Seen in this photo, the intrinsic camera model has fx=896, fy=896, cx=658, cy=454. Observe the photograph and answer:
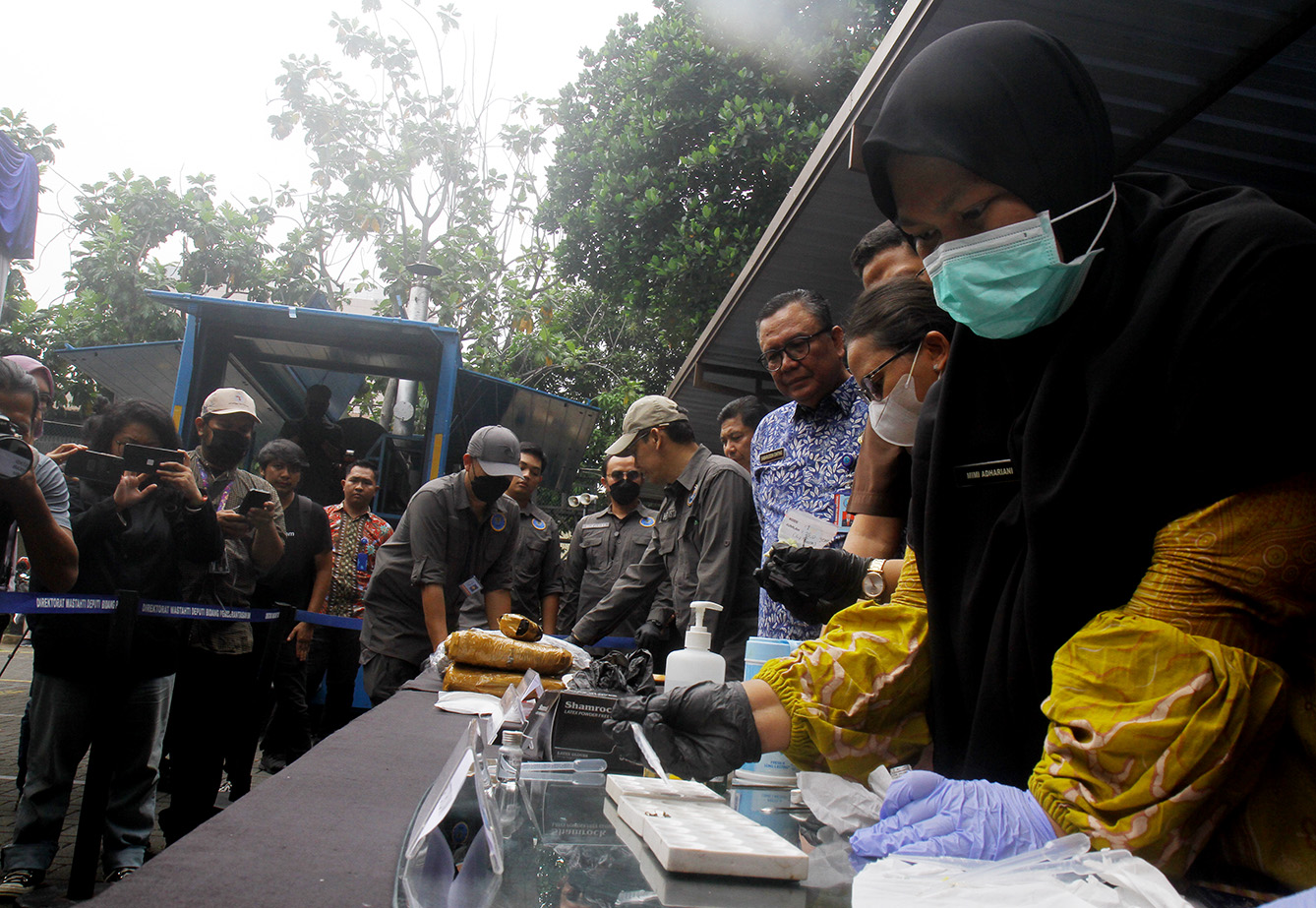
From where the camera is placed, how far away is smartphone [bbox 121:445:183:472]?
10.7ft

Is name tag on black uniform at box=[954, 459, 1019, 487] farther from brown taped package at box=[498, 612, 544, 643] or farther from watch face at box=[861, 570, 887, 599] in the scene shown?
brown taped package at box=[498, 612, 544, 643]

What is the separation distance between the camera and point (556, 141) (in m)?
15.1

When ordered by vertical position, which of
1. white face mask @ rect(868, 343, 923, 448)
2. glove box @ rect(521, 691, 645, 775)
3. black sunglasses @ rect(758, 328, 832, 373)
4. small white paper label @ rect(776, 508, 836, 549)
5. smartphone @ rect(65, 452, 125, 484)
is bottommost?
glove box @ rect(521, 691, 645, 775)

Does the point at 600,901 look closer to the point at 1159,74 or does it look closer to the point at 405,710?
the point at 405,710

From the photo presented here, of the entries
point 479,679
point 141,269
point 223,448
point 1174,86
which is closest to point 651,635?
point 479,679

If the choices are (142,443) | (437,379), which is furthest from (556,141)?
(142,443)

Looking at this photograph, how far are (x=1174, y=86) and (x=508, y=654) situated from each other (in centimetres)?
296

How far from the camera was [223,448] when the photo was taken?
13.1ft

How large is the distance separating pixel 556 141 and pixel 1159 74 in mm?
13081

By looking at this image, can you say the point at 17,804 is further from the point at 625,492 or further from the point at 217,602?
the point at 625,492

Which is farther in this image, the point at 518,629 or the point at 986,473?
the point at 518,629

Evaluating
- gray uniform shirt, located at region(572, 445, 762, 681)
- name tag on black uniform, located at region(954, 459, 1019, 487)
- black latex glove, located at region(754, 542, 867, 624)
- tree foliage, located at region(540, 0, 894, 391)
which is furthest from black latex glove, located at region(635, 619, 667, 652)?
tree foliage, located at region(540, 0, 894, 391)

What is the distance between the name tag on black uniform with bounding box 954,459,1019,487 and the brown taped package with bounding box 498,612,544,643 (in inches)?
59.3

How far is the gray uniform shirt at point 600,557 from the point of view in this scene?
5.75m
